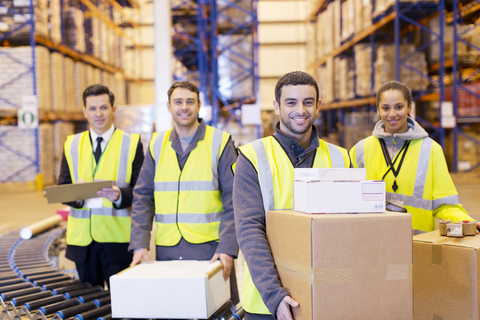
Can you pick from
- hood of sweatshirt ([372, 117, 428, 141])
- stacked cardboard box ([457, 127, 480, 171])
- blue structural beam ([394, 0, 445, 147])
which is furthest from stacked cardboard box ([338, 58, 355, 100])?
hood of sweatshirt ([372, 117, 428, 141])

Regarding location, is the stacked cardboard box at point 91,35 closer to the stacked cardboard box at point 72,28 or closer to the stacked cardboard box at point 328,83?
the stacked cardboard box at point 72,28

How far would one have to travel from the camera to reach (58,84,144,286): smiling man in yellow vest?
2.85 m

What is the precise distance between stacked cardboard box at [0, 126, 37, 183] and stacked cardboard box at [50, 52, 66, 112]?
0.79 m

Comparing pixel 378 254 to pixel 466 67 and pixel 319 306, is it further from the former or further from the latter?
pixel 466 67

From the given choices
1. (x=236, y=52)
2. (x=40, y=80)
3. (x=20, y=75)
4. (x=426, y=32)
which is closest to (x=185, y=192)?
(x=236, y=52)

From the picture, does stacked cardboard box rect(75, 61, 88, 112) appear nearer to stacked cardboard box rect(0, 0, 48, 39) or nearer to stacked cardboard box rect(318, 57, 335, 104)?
stacked cardboard box rect(0, 0, 48, 39)

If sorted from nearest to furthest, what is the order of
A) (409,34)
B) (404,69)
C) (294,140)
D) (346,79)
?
1. (294,140)
2. (404,69)
3. (409,34)
4. (346,79)

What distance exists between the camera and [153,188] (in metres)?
2.54

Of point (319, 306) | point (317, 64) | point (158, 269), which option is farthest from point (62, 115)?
point (319, 306)

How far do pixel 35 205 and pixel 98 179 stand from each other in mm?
5046

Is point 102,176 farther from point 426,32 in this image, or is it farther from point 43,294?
point 426,32

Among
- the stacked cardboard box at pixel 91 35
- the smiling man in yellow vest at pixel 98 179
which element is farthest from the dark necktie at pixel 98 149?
the stacked cardboard box at pixel 91 35

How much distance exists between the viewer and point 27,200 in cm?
766

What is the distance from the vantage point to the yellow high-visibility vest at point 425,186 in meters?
2.36
